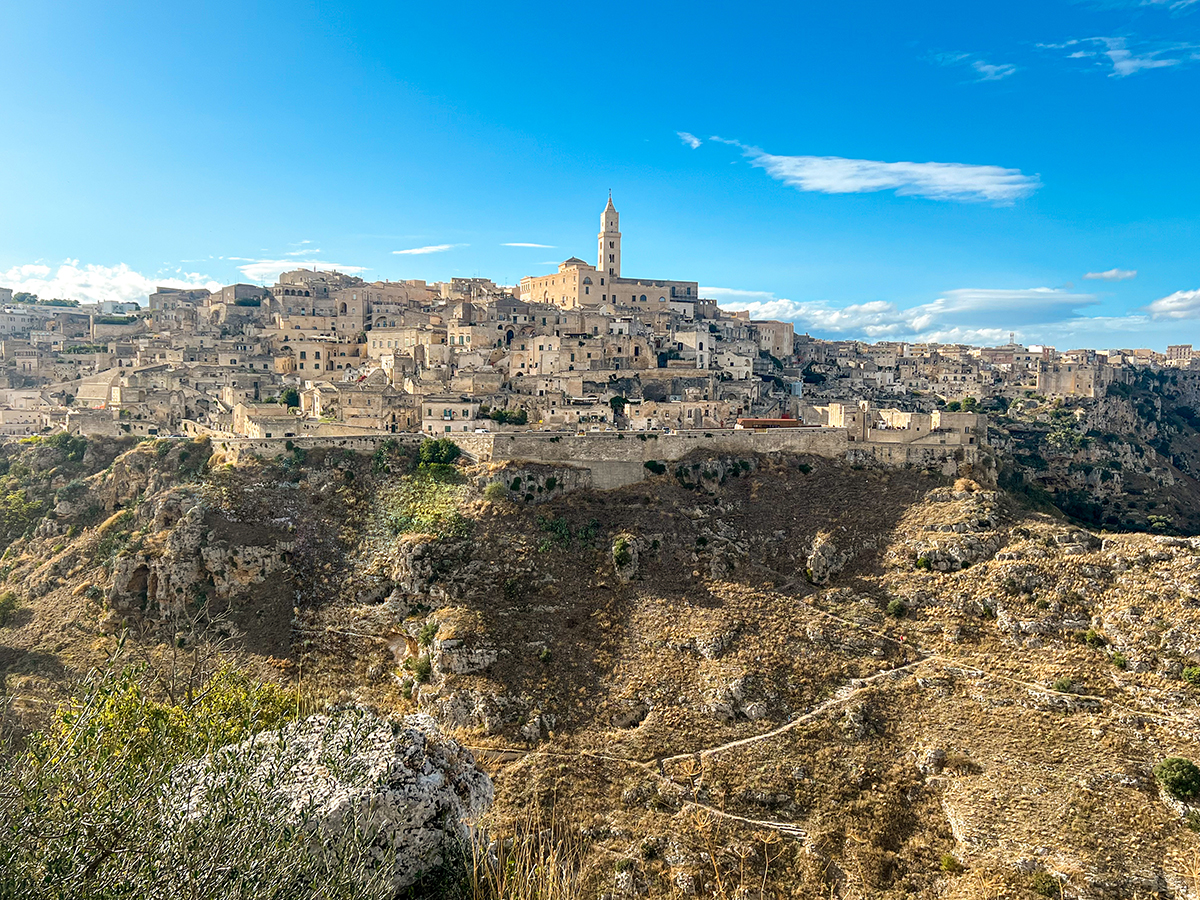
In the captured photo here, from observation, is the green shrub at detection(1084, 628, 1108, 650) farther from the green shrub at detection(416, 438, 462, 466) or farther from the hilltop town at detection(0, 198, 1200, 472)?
the green shrub at detection(416, 438, 462, 466)

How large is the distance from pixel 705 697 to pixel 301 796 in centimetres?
2213

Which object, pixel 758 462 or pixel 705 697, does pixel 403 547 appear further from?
pixel 758 462

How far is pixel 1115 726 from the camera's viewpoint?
26844 millimetres

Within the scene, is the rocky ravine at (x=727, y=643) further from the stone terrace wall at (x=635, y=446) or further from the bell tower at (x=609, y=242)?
the bell tower at (x=609, y=242)

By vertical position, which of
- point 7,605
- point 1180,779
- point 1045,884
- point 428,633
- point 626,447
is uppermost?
point 626,447

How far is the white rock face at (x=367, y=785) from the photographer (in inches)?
359

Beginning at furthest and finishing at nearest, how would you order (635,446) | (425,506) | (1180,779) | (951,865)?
(635,446), (425,506), (1180,779), (951,865)

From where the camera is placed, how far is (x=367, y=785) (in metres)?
9.58

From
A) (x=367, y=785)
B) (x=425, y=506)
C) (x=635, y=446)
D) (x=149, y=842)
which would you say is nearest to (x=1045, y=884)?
(x=367, y=785)

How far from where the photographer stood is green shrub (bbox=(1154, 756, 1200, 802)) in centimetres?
2402

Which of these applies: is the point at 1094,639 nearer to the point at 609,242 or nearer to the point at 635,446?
the point at 635,446

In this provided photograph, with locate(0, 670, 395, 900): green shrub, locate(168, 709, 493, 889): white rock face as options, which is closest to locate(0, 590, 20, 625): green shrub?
locate(0, 670, 395, 900): green shrub

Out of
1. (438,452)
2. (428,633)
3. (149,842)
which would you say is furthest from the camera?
(438,452)

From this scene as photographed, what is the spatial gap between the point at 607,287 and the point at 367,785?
73.4 m
